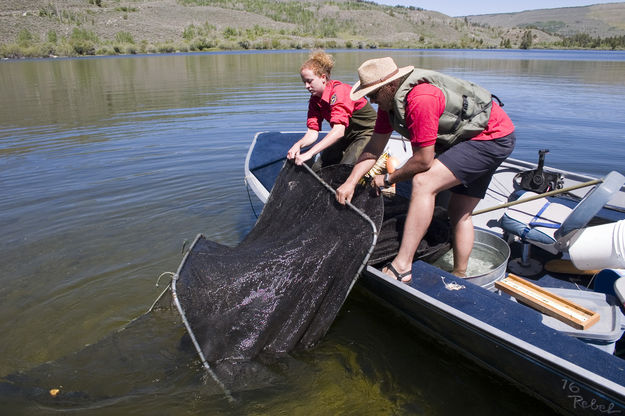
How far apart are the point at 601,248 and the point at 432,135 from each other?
5.76ft

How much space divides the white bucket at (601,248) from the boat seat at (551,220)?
9 centimetres

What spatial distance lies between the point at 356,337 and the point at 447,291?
3.50 ft

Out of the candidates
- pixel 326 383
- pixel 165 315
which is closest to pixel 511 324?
pixel 326 383

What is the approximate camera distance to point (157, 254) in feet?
18.8

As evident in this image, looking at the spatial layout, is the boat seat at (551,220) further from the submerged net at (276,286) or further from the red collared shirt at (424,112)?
the submerged net at (276,286)

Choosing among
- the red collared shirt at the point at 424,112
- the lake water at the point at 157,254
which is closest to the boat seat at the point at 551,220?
the lake water at the point at 157,254

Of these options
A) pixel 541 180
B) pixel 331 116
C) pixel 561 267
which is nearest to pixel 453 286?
pixel 561 267

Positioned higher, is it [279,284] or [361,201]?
[361,201]

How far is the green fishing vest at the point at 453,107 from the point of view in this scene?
332cm

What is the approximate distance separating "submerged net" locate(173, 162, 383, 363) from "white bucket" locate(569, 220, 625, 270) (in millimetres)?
1724

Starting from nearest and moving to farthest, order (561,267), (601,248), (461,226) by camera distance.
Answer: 1. (601,248)
2. (461,226)
3. (561,267)

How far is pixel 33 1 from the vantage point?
72.9m

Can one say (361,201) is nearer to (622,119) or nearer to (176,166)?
(176,166)

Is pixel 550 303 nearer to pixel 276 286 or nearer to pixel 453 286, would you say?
pixel 453 286
